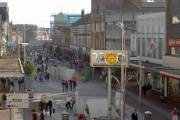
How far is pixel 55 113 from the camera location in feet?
135

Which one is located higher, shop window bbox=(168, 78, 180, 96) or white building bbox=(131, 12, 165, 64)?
white building bbox=(131, 12, 165, 64)

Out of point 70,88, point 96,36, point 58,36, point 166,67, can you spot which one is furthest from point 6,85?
point 58,36

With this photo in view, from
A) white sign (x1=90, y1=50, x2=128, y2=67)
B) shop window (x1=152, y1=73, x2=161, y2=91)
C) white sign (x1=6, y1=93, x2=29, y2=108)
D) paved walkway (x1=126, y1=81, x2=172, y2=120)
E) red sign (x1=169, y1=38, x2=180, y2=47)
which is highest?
red sign (x1=169, y1=38, x2=180, y2=47)

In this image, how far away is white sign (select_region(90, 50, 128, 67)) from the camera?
3959cm

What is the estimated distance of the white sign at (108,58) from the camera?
39594mm

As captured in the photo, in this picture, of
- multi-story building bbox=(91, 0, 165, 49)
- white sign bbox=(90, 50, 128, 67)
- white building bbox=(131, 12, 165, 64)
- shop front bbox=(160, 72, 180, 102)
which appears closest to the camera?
white sign bbox=(90, 50, 128, 67)

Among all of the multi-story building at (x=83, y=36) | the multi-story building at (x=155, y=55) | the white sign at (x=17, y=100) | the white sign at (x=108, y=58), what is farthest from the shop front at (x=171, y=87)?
the multi-story building at (x=83, y=36)

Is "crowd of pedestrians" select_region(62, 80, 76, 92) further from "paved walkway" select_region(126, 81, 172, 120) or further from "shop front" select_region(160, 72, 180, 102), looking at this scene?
"shop front" select_region(160, 72, 180, 102)

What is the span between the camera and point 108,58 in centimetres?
4047

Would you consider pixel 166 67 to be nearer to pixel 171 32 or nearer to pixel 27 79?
pixel 171 32

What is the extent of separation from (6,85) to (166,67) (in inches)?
704

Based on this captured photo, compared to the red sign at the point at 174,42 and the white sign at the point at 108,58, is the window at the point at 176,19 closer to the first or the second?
the red sign at the point at 174,42

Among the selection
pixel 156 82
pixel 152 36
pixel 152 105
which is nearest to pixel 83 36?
pixel 152 36

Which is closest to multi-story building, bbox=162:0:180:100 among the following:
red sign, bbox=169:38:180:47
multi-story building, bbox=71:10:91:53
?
red sign, bbox=169:38:180:47
